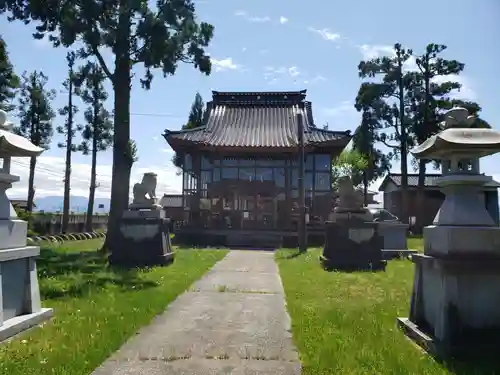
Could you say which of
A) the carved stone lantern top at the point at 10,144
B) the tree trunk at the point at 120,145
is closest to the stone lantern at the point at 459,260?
the carved stone lantern top at the point at 10,144

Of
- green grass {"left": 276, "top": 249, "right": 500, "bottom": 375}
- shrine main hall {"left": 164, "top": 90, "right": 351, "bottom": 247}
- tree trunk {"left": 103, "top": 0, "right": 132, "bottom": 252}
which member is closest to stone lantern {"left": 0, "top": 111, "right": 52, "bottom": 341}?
green grass {"left": 276, "top": 249, "right": 500, "bottom": 375}

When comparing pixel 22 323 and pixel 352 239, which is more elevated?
pixel 352 239

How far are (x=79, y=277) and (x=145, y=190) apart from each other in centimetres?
340

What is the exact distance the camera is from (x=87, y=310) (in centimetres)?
645

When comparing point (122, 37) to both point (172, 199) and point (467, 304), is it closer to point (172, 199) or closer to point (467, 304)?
point (467, 304)

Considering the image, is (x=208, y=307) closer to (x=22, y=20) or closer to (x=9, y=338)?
(x=9, y=338)

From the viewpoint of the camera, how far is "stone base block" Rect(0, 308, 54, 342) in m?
4.93

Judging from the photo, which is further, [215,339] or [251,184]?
[251,184]

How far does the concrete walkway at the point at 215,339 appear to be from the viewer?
13.7 feet

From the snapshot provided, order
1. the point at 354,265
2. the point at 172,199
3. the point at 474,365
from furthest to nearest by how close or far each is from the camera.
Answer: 1. the point at 172,199
2. the point at 354,265
3. the point at 474,365

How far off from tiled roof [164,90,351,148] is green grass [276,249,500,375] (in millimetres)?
12383

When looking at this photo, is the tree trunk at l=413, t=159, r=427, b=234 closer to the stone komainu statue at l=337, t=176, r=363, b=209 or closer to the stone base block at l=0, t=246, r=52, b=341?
the stone komainu statue at l=337, t=176, r=363, b=209

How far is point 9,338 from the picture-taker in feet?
16.3

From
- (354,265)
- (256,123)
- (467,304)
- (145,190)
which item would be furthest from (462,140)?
(256,123)
